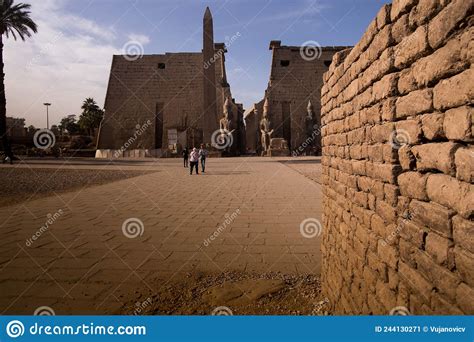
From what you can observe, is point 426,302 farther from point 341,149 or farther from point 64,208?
point 64,208

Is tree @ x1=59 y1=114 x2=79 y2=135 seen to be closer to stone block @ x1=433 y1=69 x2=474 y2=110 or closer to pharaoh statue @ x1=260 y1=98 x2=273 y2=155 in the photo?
pharaoh statue @ x1=260 y1=98 x2=273 y2=155

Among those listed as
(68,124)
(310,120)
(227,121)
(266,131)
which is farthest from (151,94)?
(68,124)

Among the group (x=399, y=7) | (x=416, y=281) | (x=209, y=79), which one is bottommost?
(x=416, y=281)

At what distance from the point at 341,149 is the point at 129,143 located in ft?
120

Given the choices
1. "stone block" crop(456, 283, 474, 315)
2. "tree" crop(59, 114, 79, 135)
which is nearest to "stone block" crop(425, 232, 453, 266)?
"stone block" crop(456, 283, 474, 315)

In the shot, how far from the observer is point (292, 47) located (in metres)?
37.4

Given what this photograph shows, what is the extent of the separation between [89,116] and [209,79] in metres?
26.0

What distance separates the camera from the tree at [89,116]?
1859 inches

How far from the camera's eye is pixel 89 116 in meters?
47.5

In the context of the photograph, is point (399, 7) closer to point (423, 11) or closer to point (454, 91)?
point (423, 11)

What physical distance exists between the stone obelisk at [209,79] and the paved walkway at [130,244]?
24492mm

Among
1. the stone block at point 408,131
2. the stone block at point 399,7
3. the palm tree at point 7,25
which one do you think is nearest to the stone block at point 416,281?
the stone block at point 408,131

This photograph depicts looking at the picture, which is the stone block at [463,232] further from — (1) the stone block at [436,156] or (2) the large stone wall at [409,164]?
(1) the stone block at [436,156]

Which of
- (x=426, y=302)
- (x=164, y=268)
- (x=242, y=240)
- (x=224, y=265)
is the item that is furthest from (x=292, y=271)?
(x=426, y=302)
